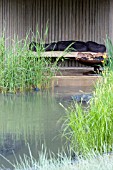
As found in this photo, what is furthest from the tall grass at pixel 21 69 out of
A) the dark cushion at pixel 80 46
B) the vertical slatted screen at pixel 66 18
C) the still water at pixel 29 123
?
the vertical slatted screen at pixel 66 18

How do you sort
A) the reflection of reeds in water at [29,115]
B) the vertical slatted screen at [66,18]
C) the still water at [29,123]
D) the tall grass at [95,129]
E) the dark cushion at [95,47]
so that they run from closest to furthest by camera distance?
the tall grass at [95,129] → the still water at [29,123] → the reflection of reeds in water at [29,115] → the dark cushion at [95,47] → the vertical slatted screen at [66,18]

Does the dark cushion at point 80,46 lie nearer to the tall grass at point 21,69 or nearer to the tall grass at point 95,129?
the tall grass at point 21,69

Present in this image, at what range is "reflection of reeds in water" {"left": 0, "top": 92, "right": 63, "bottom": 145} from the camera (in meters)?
6.00

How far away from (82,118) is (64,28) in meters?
9.40

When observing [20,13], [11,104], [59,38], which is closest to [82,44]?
[59,38]

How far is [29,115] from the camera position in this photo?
23.2ft

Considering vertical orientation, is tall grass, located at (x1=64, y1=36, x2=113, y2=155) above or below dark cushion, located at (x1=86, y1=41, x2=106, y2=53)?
below

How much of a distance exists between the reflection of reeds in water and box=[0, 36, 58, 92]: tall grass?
0.40 meters

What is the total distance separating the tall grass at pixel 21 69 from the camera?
9.23m

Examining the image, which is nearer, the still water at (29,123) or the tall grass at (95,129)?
the tall grass at (95,129)

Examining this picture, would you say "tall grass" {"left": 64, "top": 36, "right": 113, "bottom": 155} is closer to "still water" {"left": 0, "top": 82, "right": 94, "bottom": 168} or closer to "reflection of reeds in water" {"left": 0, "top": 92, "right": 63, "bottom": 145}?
"still water" {"left": 0, "top": 82, "right": 94, "bottom": 168}

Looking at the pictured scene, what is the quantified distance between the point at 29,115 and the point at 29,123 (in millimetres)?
595

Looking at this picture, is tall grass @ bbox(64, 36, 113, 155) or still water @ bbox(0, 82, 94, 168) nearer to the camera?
tall grass @ bbox(64, 36, 113, 155)

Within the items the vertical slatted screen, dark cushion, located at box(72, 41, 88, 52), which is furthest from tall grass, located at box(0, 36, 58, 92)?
the vertical slatted screen
